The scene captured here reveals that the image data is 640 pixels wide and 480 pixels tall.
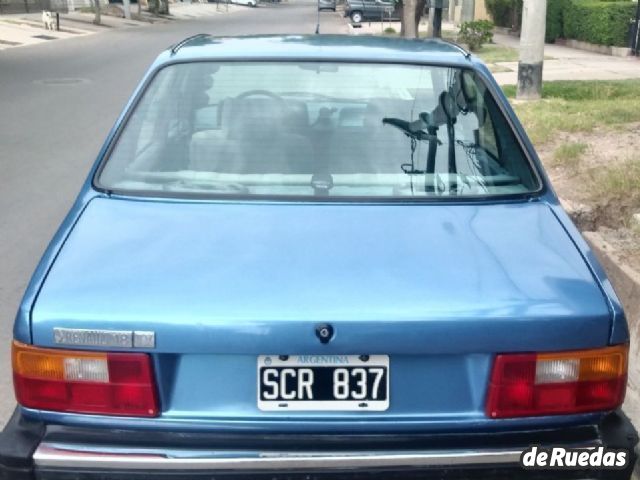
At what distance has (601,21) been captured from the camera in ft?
72.7

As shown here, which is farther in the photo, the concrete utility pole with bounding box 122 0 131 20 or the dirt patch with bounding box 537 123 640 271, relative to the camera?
the concrete utility pole with bounding box 122 0 131 20

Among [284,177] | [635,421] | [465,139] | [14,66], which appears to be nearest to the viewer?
[284,177]

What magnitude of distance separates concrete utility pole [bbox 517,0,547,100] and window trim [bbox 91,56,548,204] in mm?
9320

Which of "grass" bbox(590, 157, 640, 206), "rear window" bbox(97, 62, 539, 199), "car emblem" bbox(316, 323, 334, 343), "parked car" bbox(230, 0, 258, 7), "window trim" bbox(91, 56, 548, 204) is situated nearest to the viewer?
"car emblem" bbox(316, 323, 334, 343)

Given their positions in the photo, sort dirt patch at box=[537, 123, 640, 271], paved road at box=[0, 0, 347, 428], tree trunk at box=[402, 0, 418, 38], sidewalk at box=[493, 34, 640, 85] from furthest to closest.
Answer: tree trunk at box=[402, 0, 418, 38] → sidewalk at box=[493, 34, 640, 85] → paved road at box=[0, 0, 347, 428] → dirt patch at box=[537, 123, 640, 271]

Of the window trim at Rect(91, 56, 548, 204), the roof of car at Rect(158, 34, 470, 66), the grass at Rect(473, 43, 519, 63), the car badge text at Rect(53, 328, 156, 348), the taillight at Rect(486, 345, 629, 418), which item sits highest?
the roof of car at Rect(158, 34, 470, 66)

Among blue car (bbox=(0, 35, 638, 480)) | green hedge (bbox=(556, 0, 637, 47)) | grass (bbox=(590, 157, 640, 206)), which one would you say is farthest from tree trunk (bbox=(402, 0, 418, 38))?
blue car (bbox=(0, 35, 638, 480))

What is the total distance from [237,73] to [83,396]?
166 centimetres

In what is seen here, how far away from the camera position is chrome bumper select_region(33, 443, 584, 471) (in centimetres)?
245

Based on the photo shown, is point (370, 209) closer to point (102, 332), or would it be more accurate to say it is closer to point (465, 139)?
point (465, 139)

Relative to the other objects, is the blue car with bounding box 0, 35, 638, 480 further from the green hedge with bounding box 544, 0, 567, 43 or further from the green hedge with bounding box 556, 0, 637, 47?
the green hedge with bounding box 544, 0, 567, 43

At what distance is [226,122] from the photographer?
3.63 metres

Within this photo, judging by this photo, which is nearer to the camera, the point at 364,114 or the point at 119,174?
the point at 119,174

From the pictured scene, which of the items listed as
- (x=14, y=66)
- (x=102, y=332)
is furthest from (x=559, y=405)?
(x=14, y=66)
